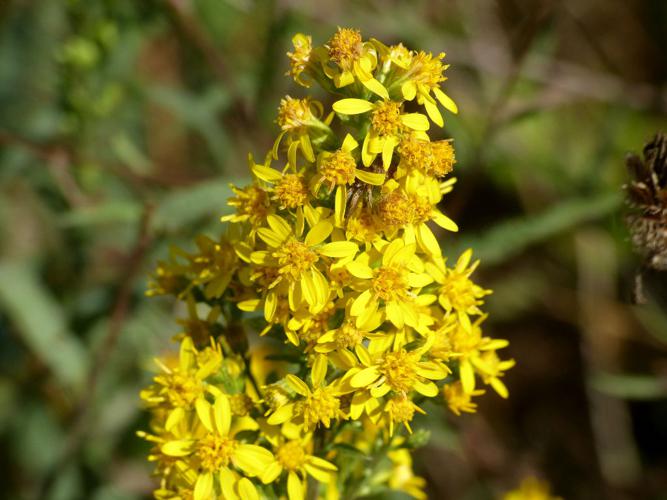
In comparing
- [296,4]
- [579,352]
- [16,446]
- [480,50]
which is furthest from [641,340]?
[16,446]

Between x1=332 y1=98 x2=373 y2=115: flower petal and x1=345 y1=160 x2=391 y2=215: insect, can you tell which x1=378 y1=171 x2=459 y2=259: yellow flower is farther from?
x1=332 y1=98 x2=373 y2=115: flower petal

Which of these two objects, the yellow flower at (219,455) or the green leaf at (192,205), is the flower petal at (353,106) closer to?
the yellow flower at (219,455)

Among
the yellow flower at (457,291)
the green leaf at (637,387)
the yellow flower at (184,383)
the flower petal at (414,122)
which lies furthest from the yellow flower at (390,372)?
the green leaf at (637,387)

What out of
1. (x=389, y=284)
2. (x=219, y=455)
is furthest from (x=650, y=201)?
(x=219, y=455)

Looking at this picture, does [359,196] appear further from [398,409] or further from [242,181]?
[242,181]

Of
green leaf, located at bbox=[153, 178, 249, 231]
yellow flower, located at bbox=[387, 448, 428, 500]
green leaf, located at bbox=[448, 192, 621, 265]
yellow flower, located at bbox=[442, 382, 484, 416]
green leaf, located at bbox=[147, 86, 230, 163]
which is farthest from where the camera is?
green leaf, located at bbox=[147, 86, 230, 163]

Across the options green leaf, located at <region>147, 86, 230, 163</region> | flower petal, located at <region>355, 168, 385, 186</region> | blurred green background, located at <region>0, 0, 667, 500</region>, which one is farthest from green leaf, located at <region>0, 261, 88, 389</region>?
flower petal, located at <region>355, 168, 385, 186</region>

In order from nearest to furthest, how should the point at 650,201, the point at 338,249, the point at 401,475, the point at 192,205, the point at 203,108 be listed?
the point at 338,249 → the point at 650,201 → the point at 401,475 → the point at 192,205 → the point at 203,108
